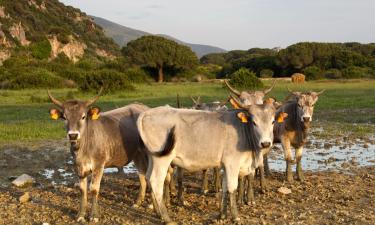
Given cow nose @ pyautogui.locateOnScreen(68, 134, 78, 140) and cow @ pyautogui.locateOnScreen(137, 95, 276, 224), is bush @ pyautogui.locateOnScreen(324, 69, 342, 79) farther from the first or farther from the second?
cow nose @ pyautogui.locateOnScreen(68, 134, 78, 140)

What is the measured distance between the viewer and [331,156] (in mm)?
12031

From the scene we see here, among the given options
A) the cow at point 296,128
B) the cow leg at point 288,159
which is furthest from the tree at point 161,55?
the cow leg at point 288,159

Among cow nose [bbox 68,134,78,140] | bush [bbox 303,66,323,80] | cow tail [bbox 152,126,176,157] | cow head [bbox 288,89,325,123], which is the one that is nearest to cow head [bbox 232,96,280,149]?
cow tail [bbox 152,126,176,157]

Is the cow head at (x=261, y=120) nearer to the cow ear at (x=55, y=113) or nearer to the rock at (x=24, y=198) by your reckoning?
the cow ear at (x=55, y=113)

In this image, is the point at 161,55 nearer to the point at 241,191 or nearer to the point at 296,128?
the point at 296,128

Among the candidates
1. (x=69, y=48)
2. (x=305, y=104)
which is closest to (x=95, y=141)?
(x=305, y=104)

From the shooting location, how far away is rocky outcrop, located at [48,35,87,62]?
63.3m

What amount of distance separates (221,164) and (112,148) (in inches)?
75.2

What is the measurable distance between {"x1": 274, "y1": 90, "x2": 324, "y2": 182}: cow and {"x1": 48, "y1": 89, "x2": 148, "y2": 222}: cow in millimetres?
3405

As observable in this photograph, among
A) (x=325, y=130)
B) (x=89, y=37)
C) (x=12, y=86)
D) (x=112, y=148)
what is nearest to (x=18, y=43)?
(x=89, y=37)

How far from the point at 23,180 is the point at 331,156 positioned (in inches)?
298

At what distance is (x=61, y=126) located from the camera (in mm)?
15891

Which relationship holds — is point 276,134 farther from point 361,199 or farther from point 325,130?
point 325,130

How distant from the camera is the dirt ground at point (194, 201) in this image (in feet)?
23.8
